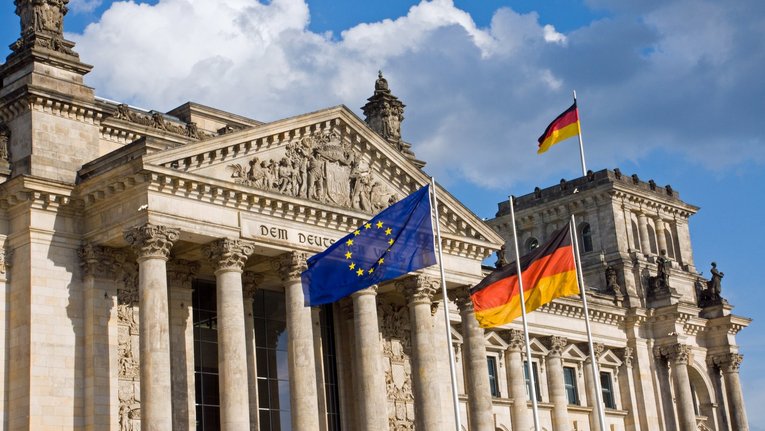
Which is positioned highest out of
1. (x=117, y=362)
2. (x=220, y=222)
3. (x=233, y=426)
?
(x=220, y=222)

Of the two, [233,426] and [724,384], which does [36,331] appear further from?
[724,384]

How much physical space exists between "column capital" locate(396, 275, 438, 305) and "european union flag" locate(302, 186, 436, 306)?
8.60m

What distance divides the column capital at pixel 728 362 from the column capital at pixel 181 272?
38.1 meters

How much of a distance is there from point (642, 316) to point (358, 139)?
1065 inches

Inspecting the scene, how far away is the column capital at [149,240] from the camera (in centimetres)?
3831

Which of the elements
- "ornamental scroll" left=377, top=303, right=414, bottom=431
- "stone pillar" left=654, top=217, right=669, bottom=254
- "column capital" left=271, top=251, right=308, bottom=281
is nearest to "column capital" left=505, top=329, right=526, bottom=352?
"ornamental scroll" left=377, top=303, right=414, bottom=431

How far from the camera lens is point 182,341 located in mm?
42344

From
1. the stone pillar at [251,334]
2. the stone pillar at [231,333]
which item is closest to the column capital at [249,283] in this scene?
the stone pillar at [251,334]

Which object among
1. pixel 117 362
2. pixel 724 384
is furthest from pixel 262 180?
pixel 724 384

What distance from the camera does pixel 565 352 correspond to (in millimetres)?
62656

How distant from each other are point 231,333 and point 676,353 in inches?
1347

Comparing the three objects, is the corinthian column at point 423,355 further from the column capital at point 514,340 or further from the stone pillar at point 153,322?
the column capital at point 514,340

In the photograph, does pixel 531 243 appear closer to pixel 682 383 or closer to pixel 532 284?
pixel 682 383

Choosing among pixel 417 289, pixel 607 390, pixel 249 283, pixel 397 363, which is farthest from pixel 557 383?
pixel 249 283
